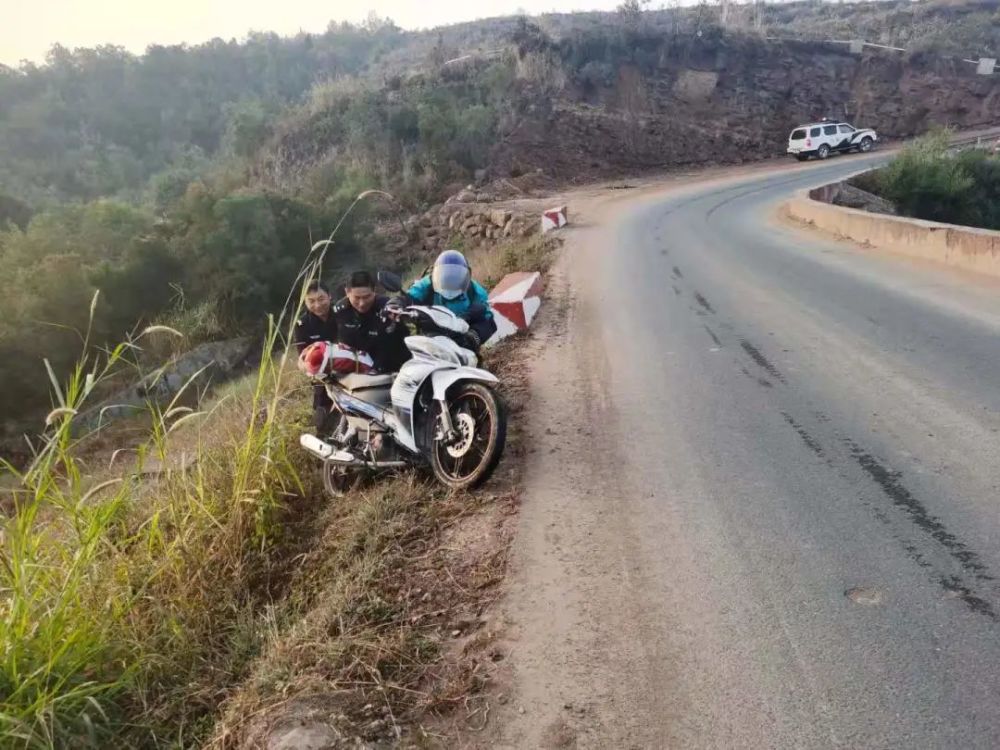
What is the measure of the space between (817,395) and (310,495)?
414 cm

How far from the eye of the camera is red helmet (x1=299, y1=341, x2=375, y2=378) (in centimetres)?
514

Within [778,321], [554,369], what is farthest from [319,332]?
[778,321]

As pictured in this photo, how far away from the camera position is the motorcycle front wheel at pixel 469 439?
4.56m

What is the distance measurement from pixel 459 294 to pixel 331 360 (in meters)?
1.25

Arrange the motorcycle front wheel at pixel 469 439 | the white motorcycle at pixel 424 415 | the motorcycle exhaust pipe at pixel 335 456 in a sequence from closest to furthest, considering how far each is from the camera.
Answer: the motorcycle front wheel at pixel 469 439 → the white motorcycle at pixel 424 415 → the motorcycle exhaust pipe at pixel 335 456

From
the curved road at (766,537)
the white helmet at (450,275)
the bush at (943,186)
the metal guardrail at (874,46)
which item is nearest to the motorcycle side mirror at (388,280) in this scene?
the white helmet at (450,275)

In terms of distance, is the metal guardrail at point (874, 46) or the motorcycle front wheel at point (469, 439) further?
the metal guardrail at point (874, 46)

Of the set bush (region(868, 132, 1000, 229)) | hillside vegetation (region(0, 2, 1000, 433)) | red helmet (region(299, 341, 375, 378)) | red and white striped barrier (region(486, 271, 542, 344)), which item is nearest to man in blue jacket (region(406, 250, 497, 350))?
red helmet (region(299, 341, 375, 378))

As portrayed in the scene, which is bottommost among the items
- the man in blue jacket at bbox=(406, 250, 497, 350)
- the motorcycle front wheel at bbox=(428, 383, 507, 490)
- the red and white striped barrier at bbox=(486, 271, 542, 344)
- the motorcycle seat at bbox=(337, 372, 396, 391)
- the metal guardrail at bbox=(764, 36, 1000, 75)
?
the red and white striped barrier at bbox=(486, 271, 542, 344)

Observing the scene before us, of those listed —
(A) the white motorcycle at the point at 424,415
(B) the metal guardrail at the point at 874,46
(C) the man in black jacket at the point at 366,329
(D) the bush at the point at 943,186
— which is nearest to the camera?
(A) the white motorcycle at the point at 424,415

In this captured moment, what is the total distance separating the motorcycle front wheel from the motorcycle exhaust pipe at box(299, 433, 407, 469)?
37 centimetres

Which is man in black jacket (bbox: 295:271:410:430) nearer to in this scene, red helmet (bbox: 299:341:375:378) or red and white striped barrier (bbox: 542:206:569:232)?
red helmet (bbox: 299:341:375:378)

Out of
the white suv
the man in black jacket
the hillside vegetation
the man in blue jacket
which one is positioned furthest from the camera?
the white suv

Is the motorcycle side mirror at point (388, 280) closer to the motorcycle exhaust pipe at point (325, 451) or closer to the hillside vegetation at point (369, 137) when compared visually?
the motorcycle exhaust pipe at point (325, 451)
